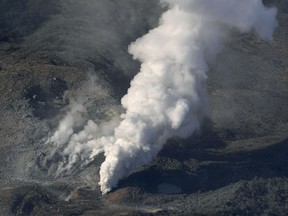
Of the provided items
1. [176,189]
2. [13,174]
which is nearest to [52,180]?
[13,174]

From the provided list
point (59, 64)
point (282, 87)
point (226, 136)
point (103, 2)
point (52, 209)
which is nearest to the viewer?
point (52, 209)

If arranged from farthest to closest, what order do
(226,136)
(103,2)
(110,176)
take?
(103,2) < (226,136) < (110,176)

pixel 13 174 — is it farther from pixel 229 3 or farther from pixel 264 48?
pixel 264 48

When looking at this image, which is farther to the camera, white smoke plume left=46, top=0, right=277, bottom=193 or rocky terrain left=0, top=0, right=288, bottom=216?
white smoke plume left=46, top=0, right=277, bottom=193

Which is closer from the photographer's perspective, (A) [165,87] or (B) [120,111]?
(A) [165,87]

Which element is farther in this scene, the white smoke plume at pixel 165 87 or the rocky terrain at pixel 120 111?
the white smoke plume at pixel 165 87
